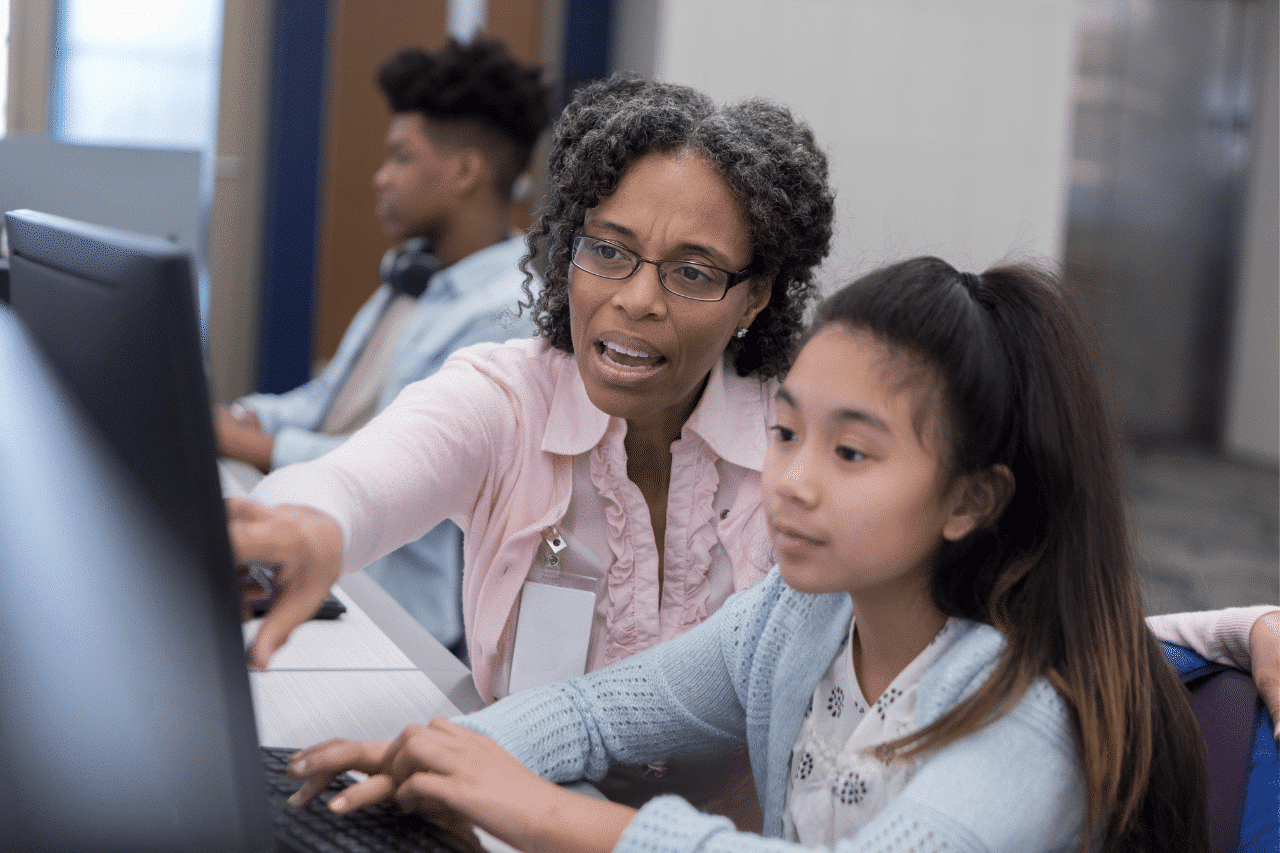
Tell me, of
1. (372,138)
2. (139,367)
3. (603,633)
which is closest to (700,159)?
(603,633)

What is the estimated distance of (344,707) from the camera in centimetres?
120

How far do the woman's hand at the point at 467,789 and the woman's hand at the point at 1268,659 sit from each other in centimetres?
53

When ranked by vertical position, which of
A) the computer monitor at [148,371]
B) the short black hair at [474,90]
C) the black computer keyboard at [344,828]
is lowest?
the black computer keyboard at [344,828]

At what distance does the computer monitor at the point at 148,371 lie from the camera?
541 mm

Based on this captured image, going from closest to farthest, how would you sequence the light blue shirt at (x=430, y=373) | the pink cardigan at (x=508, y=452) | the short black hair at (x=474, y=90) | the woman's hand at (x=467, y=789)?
the woman's hand at (x=467, y=789), the pink cardigan at (x=508, y=452), the light blue shirt at (x=430, y=373), the short black hair at (x=474, y=90)

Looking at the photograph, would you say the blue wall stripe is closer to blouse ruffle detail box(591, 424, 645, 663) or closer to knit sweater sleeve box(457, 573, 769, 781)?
blouse ruffle detail box(591, 424, 645, 663)

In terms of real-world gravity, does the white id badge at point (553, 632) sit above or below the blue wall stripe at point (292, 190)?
below

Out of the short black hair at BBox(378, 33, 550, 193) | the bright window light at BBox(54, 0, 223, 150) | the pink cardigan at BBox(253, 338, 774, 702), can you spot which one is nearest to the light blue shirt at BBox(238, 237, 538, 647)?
the short black hair at BBox(378, 33, 550, 193)

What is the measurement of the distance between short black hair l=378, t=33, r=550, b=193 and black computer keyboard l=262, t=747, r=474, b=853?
2196mm

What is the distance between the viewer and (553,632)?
4.17 feet

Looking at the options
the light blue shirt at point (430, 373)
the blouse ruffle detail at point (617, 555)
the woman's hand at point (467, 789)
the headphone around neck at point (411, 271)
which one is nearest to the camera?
the woman's hand at point (467, 789)

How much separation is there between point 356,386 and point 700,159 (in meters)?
1.60

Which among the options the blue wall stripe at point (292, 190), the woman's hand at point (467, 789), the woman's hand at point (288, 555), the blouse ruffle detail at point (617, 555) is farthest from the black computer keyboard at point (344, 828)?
the blue wall stripe at point (292, 190)

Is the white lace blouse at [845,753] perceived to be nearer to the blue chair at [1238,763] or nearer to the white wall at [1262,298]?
the blue chair at [1238,763]
